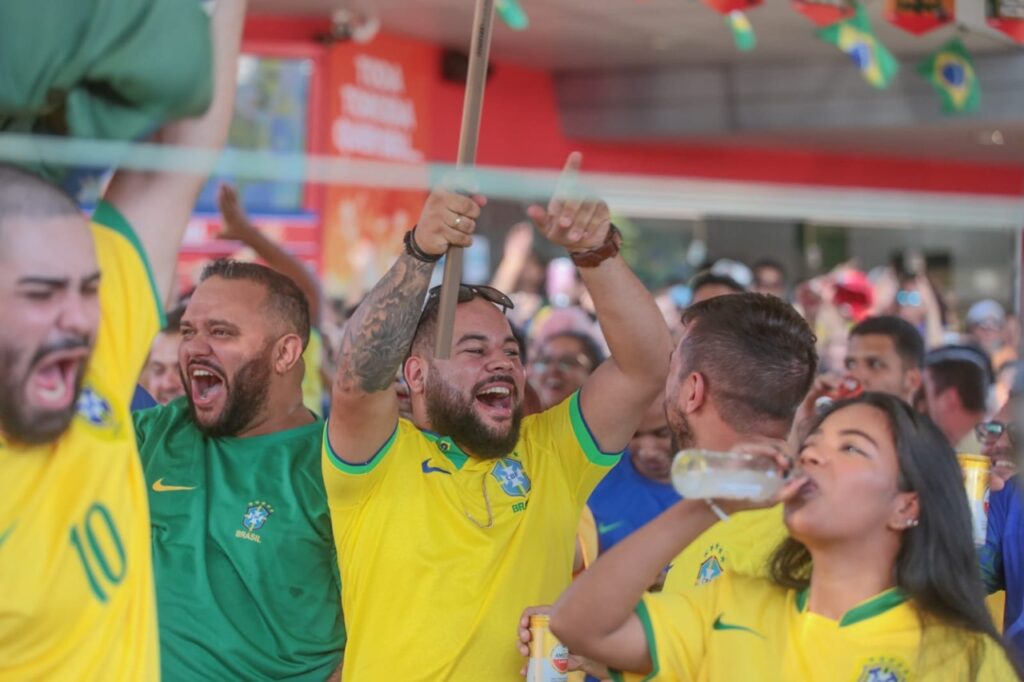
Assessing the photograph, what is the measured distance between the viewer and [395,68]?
10734 mm

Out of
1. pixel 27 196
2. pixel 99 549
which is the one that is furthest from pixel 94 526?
pixel 27 196

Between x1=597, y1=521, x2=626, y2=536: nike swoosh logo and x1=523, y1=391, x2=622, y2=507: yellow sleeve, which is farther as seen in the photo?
x1=597, y1=521, x2=626, y2=536: nike swoosh logo

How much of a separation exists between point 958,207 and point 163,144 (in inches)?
78.9

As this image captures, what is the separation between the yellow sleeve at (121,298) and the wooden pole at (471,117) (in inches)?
19.1

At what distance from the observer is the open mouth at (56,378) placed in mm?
2031

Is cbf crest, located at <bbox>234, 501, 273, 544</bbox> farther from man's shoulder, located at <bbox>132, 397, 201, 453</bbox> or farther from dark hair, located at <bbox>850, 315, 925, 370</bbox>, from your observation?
dark hair, located at <bbox>850, 315, 925, 370</bbox>

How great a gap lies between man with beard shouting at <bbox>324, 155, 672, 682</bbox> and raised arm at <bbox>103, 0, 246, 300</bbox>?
1.60 feet

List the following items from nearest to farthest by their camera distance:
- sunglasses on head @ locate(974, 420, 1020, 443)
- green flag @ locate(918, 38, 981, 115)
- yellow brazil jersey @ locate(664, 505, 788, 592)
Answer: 1. yellow brazil jersey @ locate(664, 505, 788, 592)
2. sunglasses on head @ locate(974, 420, 1020, 443)
3. green flag @ locate(918, 38, 981, 115)

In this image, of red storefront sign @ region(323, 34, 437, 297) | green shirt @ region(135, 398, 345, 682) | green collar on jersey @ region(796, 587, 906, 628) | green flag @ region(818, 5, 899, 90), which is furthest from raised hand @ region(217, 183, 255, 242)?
red storefront sign @ region(323, 34, 437, 297)

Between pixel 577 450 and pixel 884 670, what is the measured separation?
3.11 ft

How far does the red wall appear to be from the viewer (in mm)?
11195

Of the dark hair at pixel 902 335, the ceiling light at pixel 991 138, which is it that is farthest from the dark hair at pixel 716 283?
the ceiling light at pixel 991 138

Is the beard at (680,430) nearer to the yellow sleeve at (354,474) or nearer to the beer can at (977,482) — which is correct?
the yellow sleeve at (354,474)

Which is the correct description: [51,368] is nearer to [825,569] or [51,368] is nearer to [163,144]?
[163,144]
